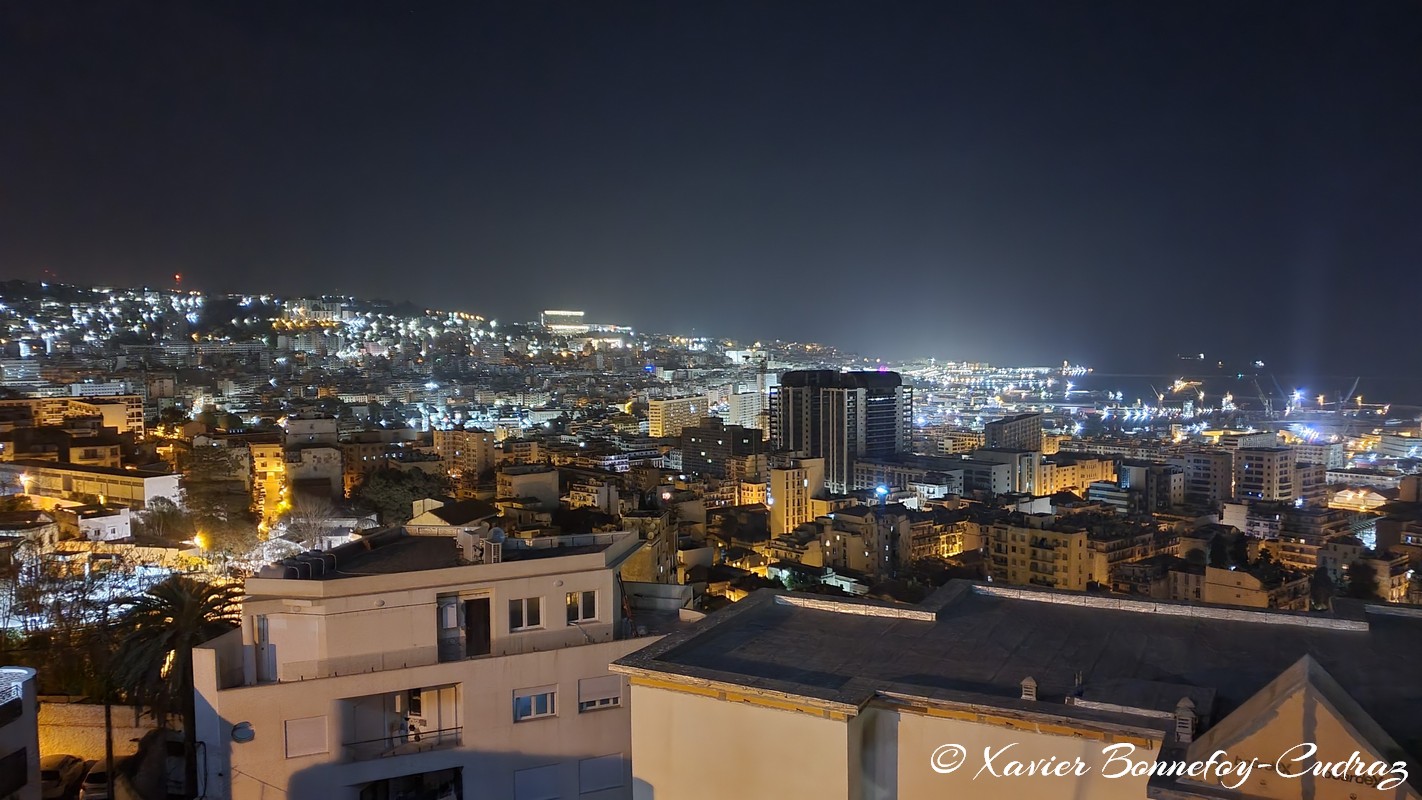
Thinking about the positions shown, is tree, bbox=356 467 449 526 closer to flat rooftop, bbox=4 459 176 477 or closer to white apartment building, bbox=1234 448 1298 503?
flat rooftop, bbox=4 459 176 477

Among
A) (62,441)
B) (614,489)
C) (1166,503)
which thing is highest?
(62,441)

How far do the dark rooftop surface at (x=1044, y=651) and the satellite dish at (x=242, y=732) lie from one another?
2332 mm

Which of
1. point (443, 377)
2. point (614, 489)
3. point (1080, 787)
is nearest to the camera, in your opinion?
point (1080, 787)

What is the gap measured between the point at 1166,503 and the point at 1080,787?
25715mm

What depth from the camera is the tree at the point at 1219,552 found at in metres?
14.5

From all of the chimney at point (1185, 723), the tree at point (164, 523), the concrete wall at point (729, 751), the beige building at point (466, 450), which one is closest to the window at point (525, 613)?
the concrete wall at point (729, 751)

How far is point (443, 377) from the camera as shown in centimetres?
4228

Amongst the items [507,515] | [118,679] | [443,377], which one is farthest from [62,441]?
[443,377]

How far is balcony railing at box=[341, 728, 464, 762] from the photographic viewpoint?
3.78m

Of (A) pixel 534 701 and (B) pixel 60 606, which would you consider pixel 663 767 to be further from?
(B) pixel 60 606

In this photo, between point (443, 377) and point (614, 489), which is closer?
point (614, 489)

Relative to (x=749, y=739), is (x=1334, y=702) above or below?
above

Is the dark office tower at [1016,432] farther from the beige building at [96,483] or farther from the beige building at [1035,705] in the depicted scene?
the beige building at [1035,705]

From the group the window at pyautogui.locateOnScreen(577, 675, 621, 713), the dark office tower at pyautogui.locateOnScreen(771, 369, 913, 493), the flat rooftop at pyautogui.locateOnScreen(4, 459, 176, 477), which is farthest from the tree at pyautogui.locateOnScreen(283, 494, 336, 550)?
the dark office tower at pyautogui.locateOnScreen(771, 369, 913, 493)
